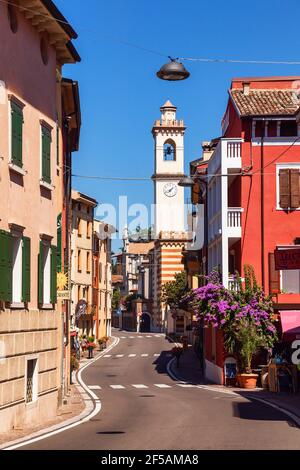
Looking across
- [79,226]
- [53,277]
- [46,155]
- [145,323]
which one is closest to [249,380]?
[53,277]

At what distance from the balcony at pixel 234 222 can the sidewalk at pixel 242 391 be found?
21.4ft

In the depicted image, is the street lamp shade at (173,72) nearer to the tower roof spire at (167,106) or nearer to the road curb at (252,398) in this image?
the road curb at (252,398)

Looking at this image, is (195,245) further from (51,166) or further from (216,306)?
(51,166)

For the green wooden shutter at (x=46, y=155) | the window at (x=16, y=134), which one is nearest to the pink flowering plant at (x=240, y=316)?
the green wooden shutter at (x=46, y=155)

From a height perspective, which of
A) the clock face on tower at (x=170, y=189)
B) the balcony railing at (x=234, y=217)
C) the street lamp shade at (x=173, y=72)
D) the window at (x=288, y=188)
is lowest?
the balcony railing at (x=234, y=217)

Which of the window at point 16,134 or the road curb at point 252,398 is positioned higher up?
the window at point 16,134

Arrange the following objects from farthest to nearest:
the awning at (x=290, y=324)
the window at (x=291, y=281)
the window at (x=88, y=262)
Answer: the window at (x=88, y=262), the window at (x=291, y=281), the awning at (x=290, y=324)

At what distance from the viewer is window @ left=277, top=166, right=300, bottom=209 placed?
121 ft

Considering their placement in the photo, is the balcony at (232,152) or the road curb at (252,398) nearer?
the road curb at (252,398)

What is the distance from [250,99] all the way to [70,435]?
82.6 ft

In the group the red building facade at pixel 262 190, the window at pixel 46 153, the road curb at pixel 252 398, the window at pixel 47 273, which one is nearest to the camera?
the window at pixel 47 273

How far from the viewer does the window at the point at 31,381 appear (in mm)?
19984

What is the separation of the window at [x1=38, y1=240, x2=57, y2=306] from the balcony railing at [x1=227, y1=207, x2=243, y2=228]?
15.8m
